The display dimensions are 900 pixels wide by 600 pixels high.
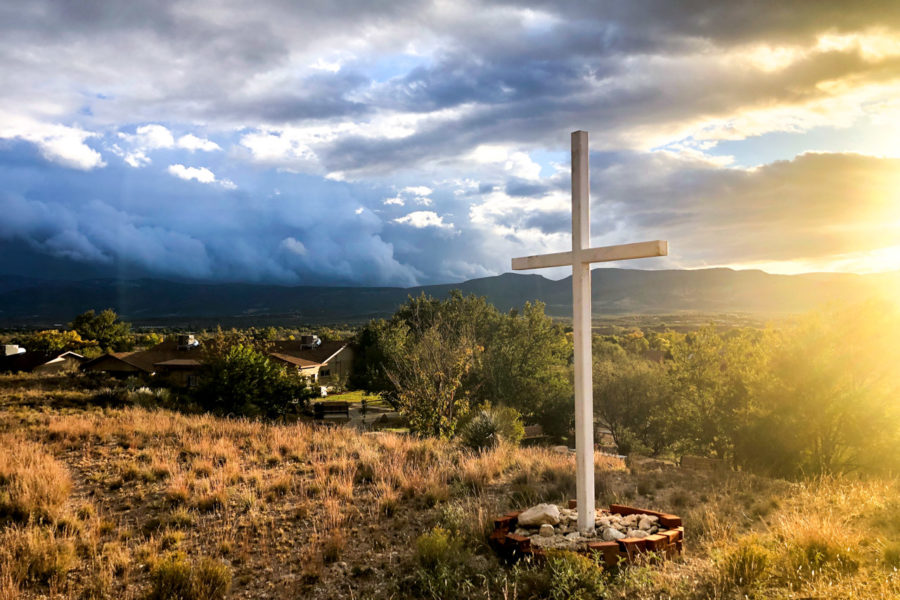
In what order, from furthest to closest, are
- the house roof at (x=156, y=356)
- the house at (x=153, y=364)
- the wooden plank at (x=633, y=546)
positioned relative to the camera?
the house roof at (x=156, y=356) < the house at (x=153, y=364) < the wooden plank at (x=633, y=546)

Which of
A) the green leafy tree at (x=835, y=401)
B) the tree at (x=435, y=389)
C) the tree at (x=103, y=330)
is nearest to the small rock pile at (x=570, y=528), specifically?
the tree at (x=435, y=389)

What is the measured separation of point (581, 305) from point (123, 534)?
5.98 meters

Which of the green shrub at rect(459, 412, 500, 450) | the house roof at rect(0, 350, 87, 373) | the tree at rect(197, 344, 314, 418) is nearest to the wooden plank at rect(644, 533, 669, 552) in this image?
the green shrub at rect(459, 412, 500, 450)

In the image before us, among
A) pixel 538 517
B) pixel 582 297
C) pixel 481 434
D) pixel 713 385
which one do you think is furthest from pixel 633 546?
pixel 713 385

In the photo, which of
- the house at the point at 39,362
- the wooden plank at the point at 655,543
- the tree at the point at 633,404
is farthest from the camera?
the house at the point at 39,362

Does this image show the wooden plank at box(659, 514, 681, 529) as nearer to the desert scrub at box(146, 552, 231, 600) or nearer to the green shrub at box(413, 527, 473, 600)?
the green shrub at box(413, 527, 473, 600)

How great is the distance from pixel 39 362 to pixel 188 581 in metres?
44.2

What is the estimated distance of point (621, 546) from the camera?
5797 millimetres

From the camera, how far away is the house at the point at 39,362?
39612 mm

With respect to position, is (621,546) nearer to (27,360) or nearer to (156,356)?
(156,356)

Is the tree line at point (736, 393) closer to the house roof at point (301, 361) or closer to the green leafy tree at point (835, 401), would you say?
the green leafy tree at point (835, 401)

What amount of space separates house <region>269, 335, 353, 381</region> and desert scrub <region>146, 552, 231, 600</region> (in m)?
43.5

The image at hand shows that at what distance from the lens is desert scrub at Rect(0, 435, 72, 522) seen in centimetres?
711

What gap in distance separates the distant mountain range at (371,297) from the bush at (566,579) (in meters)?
98.8
